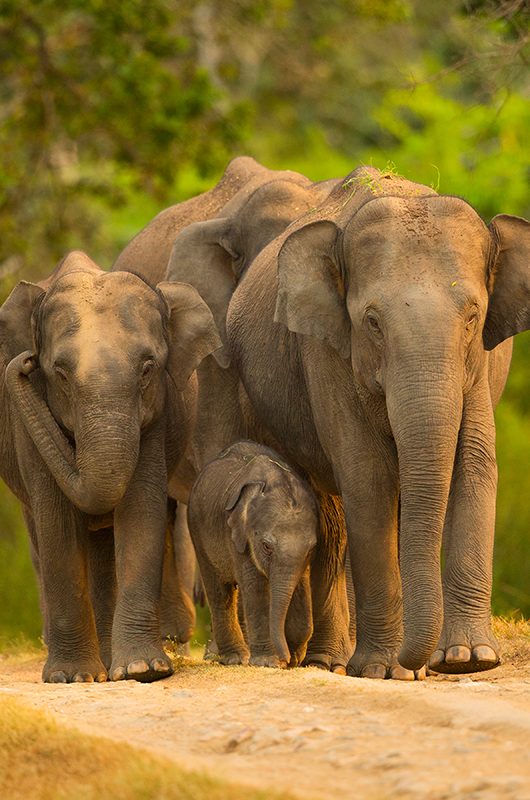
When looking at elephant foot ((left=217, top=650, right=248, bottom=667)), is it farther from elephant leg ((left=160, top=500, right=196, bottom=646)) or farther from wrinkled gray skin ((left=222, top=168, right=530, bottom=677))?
elephant leg ((left=160, top=500, right=196, bottom=646))

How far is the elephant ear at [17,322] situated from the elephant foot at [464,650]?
9.49 ft

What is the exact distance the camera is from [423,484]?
909cm

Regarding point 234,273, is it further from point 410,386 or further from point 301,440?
point 410,386

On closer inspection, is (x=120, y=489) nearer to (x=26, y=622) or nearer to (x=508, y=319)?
(x=508, y=319)

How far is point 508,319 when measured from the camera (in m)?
9.93

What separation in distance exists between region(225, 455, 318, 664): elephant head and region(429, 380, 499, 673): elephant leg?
78cm

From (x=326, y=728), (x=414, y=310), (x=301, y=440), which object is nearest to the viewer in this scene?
(x=326, y=728)

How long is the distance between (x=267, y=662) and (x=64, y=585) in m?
1.31

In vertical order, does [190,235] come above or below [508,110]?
below

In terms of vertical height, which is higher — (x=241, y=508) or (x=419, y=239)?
(x=419, y=239)

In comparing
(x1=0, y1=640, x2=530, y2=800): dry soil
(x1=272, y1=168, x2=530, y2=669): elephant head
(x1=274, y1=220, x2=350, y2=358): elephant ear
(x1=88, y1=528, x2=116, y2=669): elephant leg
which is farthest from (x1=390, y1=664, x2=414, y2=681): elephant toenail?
(x1=88, y1=528, x2=116, y2=669): elephant leg

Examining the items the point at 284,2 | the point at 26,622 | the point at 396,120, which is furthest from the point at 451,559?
the point at 396,120

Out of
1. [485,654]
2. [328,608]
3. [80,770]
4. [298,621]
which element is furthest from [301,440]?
[80,770]

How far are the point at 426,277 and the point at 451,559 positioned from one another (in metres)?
1.38
